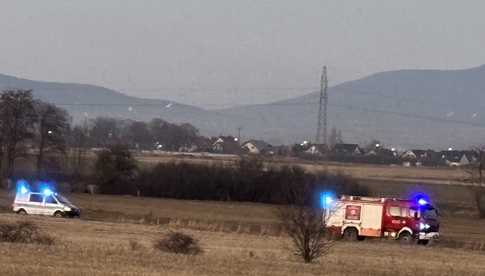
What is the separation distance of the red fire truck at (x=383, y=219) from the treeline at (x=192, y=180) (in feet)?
141

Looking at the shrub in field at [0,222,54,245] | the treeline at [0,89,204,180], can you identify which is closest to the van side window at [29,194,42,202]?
the shrub in field at [0,222,54,245]

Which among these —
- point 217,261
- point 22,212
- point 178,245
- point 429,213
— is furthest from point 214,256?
point 22,212

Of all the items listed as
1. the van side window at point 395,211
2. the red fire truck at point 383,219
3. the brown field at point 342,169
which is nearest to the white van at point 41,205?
the red fire truck at point 383,219

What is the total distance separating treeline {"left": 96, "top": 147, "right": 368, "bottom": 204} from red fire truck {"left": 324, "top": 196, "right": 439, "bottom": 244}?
43.0 metres

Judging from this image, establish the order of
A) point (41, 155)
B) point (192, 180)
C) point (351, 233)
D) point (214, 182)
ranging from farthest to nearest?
point (41, 155), point (214, 182), point (192, 180), point (351, 233)

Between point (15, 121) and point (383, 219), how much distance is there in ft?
195

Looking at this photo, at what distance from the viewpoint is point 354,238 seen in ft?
156

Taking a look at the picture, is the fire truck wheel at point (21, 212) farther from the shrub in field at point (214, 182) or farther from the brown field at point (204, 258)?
the shrub in field at point (214, 182)

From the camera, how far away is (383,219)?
154 ft

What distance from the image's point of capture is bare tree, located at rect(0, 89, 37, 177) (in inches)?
3851

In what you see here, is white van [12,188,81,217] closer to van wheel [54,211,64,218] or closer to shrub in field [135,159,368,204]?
van wheel [54,211,64,218]

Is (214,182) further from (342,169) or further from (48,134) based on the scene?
(342,169)

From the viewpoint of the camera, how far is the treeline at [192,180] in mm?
91812

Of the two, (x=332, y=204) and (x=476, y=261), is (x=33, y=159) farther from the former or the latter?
(x=476, y=261)
